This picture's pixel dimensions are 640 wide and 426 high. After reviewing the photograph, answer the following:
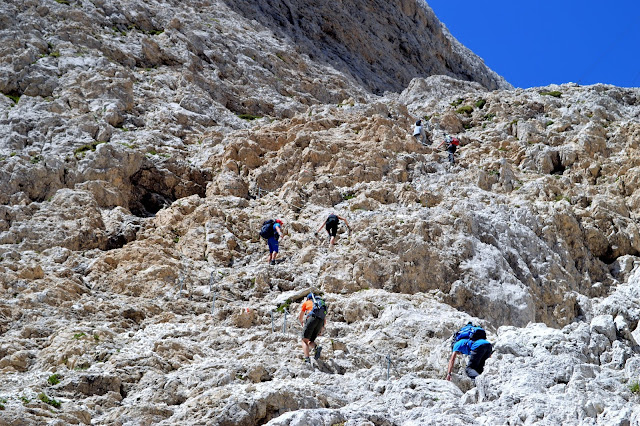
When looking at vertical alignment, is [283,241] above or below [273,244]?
above

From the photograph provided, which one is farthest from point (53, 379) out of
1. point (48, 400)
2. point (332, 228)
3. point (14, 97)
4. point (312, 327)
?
point (14, 97)

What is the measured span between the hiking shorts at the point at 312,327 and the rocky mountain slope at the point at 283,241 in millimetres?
404

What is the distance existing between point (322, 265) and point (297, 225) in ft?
8.44

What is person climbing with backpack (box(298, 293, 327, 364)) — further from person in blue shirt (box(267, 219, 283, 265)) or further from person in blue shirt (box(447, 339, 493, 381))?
person in blue shirt (box(267, 219, 283, 265))

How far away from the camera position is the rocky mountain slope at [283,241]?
1151cm

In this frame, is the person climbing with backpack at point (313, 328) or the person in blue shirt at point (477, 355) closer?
the person in blue shirt at point (477, 355)

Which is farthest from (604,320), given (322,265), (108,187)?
(108,187)

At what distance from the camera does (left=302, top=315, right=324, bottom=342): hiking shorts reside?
1360 centimetres

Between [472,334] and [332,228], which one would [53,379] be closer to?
[472,334]

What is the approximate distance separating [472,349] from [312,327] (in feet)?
9.48

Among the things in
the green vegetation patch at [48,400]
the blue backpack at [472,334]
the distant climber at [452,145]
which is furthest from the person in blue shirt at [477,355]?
the distant climber at [452,145]

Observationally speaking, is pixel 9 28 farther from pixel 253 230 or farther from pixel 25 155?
pixel 253 230

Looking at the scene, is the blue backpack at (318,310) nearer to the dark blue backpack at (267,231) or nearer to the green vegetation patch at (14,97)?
the dark blue backpack at (267,231)

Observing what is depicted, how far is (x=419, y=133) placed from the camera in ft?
86.6
